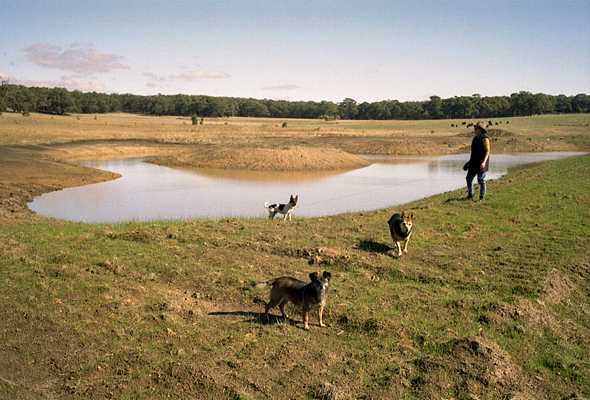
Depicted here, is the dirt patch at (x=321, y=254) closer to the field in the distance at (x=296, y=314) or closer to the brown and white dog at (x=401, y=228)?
the field in the distance at (x=296, y=314)

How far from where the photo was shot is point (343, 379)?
22.1 feet

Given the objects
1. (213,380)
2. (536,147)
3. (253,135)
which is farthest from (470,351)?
(253,135)

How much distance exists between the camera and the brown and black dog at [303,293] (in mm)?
7910

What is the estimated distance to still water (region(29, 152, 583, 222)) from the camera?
23516mm

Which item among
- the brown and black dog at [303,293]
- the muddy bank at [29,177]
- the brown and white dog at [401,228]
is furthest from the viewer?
the muddy bank at [29,177]

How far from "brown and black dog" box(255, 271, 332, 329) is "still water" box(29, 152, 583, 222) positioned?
1320cm

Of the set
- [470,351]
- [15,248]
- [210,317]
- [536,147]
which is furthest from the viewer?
[536,147]

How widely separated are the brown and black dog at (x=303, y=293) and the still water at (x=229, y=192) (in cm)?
1320

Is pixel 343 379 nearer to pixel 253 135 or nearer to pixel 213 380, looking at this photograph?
pixel 213 380

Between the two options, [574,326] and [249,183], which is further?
[249,183]

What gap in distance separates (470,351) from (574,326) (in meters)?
2.84

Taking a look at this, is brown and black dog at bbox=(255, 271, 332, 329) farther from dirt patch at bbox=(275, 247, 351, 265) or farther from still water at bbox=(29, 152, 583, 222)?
still water at bbox=(29, 152, 583, 222)

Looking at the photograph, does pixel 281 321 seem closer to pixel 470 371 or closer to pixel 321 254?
pixel 470 371

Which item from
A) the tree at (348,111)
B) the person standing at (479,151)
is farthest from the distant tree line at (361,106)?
the person standing at (479,151)
